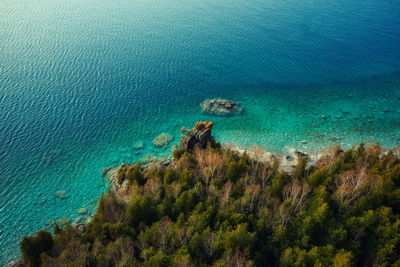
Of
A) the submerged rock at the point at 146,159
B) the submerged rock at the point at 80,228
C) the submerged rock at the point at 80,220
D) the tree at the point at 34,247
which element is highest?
the submerged rock at the point at 146,159

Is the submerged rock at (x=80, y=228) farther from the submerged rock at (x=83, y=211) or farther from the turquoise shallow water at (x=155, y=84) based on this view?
the turquoise shallow water at (x=155, y=84)


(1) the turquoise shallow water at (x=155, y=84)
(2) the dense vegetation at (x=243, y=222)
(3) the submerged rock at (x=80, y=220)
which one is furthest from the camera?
(1) the turquoise shallow water at (x=155, y=84)

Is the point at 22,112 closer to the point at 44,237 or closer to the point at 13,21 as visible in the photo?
the point at 44,237

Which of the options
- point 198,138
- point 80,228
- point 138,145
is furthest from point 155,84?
point 80,228

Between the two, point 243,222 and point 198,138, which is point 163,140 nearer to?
point 198,138

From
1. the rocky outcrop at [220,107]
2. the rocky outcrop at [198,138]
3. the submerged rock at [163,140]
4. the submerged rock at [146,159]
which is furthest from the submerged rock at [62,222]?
the rocky outcrop at [220,107]
